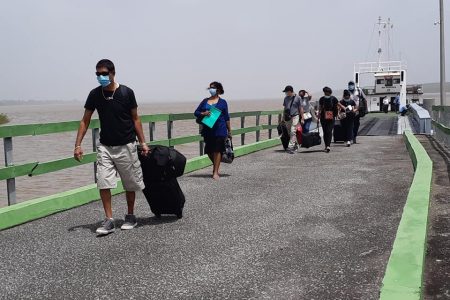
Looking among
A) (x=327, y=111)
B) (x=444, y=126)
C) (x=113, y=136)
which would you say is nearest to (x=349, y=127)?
(x=327, y=111)

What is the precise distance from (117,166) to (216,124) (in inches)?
148

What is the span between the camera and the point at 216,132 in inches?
363

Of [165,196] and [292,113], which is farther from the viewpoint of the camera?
[292,113]

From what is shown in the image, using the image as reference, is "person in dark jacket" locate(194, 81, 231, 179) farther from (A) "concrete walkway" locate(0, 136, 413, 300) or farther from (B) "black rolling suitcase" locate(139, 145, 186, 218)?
(B) "black rolling suitcase" locate(139, 145, 186, 218)

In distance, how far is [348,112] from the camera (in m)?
14.9

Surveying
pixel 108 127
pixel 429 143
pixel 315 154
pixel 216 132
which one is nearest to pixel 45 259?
pixel 108 127

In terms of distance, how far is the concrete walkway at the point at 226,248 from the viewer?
3.86 metres

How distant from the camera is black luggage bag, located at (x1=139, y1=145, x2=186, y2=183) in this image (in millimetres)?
5828

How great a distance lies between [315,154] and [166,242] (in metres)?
8.53

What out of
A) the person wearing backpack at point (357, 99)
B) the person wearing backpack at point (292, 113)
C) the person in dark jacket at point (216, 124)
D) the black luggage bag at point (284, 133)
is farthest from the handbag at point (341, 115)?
the person in dark jacket at point (216, 124)

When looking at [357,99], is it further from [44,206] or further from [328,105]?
[44,206]

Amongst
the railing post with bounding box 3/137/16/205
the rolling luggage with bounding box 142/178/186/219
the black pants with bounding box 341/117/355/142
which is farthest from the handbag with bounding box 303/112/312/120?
the railing post with bounding box 3/137/16/205

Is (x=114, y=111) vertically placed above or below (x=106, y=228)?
above

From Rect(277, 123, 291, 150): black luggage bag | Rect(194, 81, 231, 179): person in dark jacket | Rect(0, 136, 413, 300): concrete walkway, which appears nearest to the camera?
Rect(0, 136, 413, 300): concrete walkway
